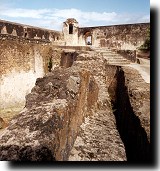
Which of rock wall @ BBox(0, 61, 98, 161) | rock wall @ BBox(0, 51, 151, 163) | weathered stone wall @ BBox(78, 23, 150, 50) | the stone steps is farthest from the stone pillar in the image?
rock wall @ BBox(0, 61, 98, 161)

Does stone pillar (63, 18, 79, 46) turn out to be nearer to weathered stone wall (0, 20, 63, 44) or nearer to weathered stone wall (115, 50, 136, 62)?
weathered stone wall (0, 20, 63, 44)

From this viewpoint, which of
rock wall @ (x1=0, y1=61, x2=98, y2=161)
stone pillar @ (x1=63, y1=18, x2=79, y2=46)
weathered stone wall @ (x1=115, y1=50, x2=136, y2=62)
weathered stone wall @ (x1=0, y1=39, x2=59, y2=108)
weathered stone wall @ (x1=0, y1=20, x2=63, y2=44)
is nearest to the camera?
rock wall @ (x1=0, y1=61, x2=98, y2=161)

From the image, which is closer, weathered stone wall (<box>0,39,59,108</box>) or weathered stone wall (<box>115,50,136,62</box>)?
weathered stone wall (<box>0,39,59,108</box>)

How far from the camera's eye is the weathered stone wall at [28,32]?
69.0 ft

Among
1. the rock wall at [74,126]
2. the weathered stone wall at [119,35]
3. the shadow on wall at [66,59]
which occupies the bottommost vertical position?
the rock wall at [74,126]

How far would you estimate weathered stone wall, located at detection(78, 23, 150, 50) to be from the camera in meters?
20.9

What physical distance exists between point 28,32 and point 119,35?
750 cm

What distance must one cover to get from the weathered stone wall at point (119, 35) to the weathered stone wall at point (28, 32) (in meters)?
2.34

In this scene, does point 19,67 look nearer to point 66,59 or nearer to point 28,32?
point 66,59

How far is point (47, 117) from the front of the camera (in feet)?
11.1

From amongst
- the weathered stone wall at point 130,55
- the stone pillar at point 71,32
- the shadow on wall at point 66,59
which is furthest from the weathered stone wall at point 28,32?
the weathered stone wall at point 130,55

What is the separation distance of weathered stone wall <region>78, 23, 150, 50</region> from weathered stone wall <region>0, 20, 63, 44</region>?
2.34 metres

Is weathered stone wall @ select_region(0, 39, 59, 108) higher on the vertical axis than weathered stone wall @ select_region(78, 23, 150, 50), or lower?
lower

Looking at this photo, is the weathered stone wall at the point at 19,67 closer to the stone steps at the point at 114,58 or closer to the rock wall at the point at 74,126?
the stone steps at the point at 114,58
